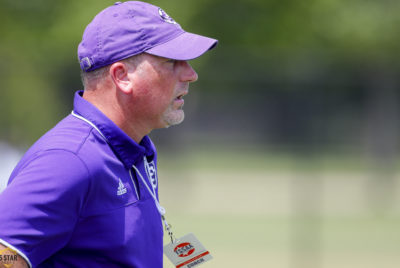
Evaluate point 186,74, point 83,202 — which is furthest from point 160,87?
point 83,202

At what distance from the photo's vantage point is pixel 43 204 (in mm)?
2348

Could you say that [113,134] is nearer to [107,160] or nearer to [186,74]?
[107,160]

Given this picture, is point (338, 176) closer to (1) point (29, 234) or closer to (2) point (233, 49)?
(2) point (233, 49)

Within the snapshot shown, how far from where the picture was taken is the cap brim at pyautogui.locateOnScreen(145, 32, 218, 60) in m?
2.81

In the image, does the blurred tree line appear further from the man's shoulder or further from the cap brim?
the man's shoulder

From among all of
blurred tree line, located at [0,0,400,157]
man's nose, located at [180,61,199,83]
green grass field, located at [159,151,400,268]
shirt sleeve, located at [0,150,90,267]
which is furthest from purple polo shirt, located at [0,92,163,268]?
blurred tree line, located at [0,0,400,157]

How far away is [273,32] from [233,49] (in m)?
6.86

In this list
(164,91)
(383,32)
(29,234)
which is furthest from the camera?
(383,32)

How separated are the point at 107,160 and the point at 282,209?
1215 centimetres

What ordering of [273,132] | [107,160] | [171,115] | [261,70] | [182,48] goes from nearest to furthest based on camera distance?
[107,160], [182,48], [171,115], [261,70], [273,132]

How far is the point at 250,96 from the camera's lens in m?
14.8

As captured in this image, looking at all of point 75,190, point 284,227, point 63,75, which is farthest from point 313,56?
point 75,190

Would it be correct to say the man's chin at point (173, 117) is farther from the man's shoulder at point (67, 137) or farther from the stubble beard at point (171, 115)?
the man's shoulder at point (67, 137)

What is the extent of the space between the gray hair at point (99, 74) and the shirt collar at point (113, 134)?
A: 0.09 m
